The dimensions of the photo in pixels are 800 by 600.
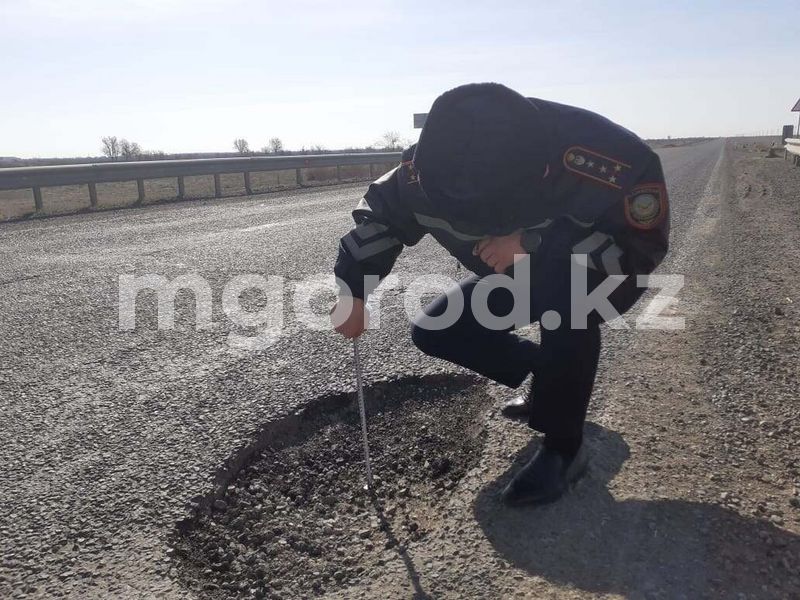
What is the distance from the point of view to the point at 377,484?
8.43ft

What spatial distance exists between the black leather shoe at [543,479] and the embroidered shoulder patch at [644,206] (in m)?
0.81

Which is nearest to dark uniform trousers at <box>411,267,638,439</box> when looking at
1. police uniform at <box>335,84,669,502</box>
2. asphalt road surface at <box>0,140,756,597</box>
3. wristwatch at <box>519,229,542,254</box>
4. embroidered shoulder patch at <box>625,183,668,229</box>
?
police uniform at <box>335,84,669,502</box>

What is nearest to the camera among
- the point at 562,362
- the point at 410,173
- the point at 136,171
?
the point at 562,362

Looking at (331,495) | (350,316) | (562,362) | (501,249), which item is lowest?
(331,495)

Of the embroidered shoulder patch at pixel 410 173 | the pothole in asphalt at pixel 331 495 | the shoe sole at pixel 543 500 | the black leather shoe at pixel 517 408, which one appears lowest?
the pothole in asphalt at pixel 331 495

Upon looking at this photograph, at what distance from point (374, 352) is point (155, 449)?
4.57ft

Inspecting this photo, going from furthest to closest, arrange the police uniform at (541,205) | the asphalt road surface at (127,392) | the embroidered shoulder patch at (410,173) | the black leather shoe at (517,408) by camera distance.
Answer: the black leather shoe at (517,408)
the embroidered shoulder patch at (410,173)
the asphalt road surface at (127,392)
the police uniform at (541,205)

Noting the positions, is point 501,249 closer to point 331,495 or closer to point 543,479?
point 543,479

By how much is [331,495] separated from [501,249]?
109cm

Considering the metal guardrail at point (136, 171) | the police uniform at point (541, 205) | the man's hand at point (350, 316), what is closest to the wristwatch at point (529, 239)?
the police uniform at point (541, 205)

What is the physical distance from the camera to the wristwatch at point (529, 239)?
223cm

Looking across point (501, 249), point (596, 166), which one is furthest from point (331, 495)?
point (596, 166)

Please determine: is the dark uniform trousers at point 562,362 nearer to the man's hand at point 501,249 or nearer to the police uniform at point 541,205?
Answer: the police uniform at point 541,205

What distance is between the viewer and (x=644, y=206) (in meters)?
2.18
